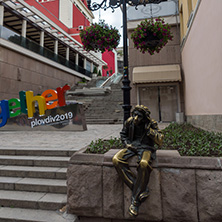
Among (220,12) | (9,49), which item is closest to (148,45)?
(220,12)

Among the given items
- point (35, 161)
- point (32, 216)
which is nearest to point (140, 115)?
point (32, 216)

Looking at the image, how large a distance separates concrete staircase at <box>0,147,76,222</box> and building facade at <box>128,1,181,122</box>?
29.1ft

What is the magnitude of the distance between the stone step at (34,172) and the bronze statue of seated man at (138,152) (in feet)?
5.75

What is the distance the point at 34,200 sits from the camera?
320 cm

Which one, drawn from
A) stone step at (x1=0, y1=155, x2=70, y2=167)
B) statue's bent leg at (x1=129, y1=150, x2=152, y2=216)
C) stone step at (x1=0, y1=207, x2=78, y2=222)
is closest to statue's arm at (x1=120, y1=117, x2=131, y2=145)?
statue's bent leg at (x1=129, y1=150, x2=152, y2=216)

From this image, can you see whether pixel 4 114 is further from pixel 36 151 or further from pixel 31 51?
pixel 31 51

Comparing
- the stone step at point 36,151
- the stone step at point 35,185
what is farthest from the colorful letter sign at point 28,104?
the stone step at point 35,185

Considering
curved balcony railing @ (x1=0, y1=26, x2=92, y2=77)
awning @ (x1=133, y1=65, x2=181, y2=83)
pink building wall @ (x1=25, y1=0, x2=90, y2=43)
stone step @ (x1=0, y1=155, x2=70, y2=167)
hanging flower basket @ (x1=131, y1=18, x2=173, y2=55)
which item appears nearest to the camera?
stone step @ (x1=0, y1=155, x2=70, y2=167)

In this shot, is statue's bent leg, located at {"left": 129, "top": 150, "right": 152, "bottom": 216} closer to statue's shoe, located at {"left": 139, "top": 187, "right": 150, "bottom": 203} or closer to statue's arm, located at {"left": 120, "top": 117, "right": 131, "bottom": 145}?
statue's shoe, located at {"left": 139, "top": 187, "right": 150, "bottom": 203}

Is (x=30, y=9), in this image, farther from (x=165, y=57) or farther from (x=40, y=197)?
(x=40, y=197)

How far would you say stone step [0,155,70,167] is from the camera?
164 inches

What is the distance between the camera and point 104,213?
2670 mm

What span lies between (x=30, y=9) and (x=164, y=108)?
17645mm

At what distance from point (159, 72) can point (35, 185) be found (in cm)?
1029
